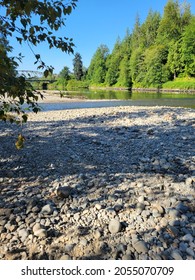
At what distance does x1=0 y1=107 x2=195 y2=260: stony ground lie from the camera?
3.37 m

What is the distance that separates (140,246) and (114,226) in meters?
0.56

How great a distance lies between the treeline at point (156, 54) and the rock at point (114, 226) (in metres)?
45.4

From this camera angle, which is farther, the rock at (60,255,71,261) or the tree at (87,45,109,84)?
the tree at (87,45,109,84)

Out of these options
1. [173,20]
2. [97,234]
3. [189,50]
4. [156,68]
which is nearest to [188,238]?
[97,234]

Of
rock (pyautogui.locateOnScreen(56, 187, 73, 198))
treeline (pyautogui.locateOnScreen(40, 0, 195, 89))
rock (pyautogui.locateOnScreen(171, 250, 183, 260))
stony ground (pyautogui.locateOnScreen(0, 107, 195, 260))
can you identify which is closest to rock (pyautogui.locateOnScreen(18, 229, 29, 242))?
stony ground (pyautogui.locateOnScreen(0, 107, 195, 260))

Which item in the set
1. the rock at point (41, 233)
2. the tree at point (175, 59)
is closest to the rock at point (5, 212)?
the rock at point (41, 233)

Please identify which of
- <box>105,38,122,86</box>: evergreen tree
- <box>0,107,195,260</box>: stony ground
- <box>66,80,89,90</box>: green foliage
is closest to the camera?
<box>0,107,195,260</box>: stony ground

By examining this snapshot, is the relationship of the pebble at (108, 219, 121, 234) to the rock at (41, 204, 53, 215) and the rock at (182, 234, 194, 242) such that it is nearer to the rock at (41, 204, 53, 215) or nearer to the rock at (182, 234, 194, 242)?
the rock at (182, 234, 194, 242)

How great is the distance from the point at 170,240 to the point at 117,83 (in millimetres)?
89575

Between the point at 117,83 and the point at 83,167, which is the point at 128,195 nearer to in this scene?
the point at 83,167

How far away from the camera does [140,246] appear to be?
10.8ft

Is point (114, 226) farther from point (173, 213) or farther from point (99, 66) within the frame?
point (99, 66)

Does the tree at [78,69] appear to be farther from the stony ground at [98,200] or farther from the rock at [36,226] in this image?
the rock at [36,226]
